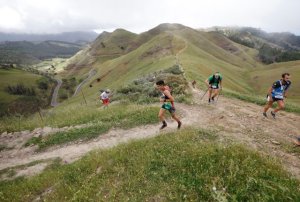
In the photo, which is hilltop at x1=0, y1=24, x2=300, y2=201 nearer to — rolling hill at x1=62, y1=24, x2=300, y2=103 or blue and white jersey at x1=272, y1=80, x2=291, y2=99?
blue and white jersey at x1=272, y1=80, x2=291, y2=99

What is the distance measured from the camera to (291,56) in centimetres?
14925

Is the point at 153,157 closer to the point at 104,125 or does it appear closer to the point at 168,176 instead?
the point at 168,176

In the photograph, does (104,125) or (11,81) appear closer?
(104,125)

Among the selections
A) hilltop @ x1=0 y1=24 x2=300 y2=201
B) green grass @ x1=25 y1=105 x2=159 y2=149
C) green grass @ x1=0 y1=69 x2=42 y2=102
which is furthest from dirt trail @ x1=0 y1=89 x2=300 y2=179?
green grass @ x1=0 y1=69 x2=42 y2=102

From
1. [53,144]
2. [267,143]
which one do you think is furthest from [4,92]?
[267,143]

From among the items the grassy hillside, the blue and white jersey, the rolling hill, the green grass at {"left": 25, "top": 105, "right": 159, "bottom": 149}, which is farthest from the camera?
the grassy hillside

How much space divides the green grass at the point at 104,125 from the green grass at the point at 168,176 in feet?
12.8

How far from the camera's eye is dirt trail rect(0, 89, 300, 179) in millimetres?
12922

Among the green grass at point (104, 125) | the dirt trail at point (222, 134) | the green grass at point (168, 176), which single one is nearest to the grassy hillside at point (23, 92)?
the green grass at point (104, 125)

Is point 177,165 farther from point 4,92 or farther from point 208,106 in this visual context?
point 4,92

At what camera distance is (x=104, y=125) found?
17609mm

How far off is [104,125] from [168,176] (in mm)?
8460

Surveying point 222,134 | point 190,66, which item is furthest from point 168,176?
point 190,66

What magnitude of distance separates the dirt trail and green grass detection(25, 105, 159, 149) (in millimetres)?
601
